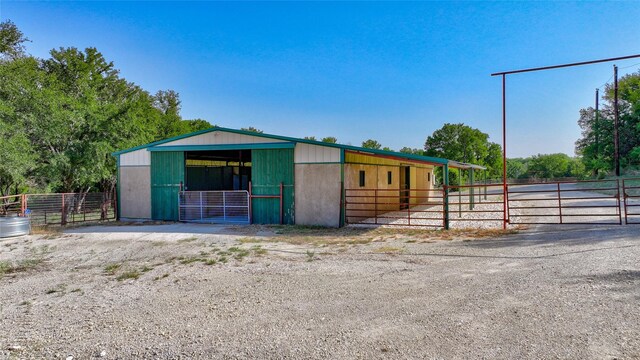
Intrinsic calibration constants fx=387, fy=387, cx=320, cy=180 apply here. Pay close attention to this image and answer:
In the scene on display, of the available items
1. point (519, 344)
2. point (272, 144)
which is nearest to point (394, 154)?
point (272, 144)

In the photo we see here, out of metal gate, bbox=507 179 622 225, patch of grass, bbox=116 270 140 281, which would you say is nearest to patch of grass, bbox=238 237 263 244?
patch of grass, bbox=116 270 140 281

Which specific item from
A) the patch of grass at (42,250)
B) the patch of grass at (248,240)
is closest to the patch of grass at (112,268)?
the patch of grass at (42,250)

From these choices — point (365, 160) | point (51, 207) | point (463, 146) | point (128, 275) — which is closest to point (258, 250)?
point (128, 275)

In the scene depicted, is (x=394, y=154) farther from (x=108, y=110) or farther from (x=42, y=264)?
(x=108, y=110)

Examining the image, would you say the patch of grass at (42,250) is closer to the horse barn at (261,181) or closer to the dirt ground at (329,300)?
the dirt ground at (329,300)

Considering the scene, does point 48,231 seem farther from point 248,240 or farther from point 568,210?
point 568,210

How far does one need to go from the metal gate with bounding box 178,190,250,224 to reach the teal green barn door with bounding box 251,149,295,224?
0.59 metres

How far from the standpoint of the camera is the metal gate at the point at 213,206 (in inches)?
562

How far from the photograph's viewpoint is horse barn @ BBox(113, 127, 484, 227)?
511 inches

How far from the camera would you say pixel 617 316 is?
4.32 m

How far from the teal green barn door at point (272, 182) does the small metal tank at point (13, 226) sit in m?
6.90

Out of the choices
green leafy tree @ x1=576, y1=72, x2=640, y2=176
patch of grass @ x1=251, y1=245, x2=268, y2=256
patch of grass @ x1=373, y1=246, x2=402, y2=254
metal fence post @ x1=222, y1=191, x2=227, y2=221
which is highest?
green leafy tree @ x1=576, y1=72, x2=640, y2=176

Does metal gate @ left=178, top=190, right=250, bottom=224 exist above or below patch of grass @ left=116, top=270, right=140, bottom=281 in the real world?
above

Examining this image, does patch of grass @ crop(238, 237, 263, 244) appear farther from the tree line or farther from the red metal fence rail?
the tree line
